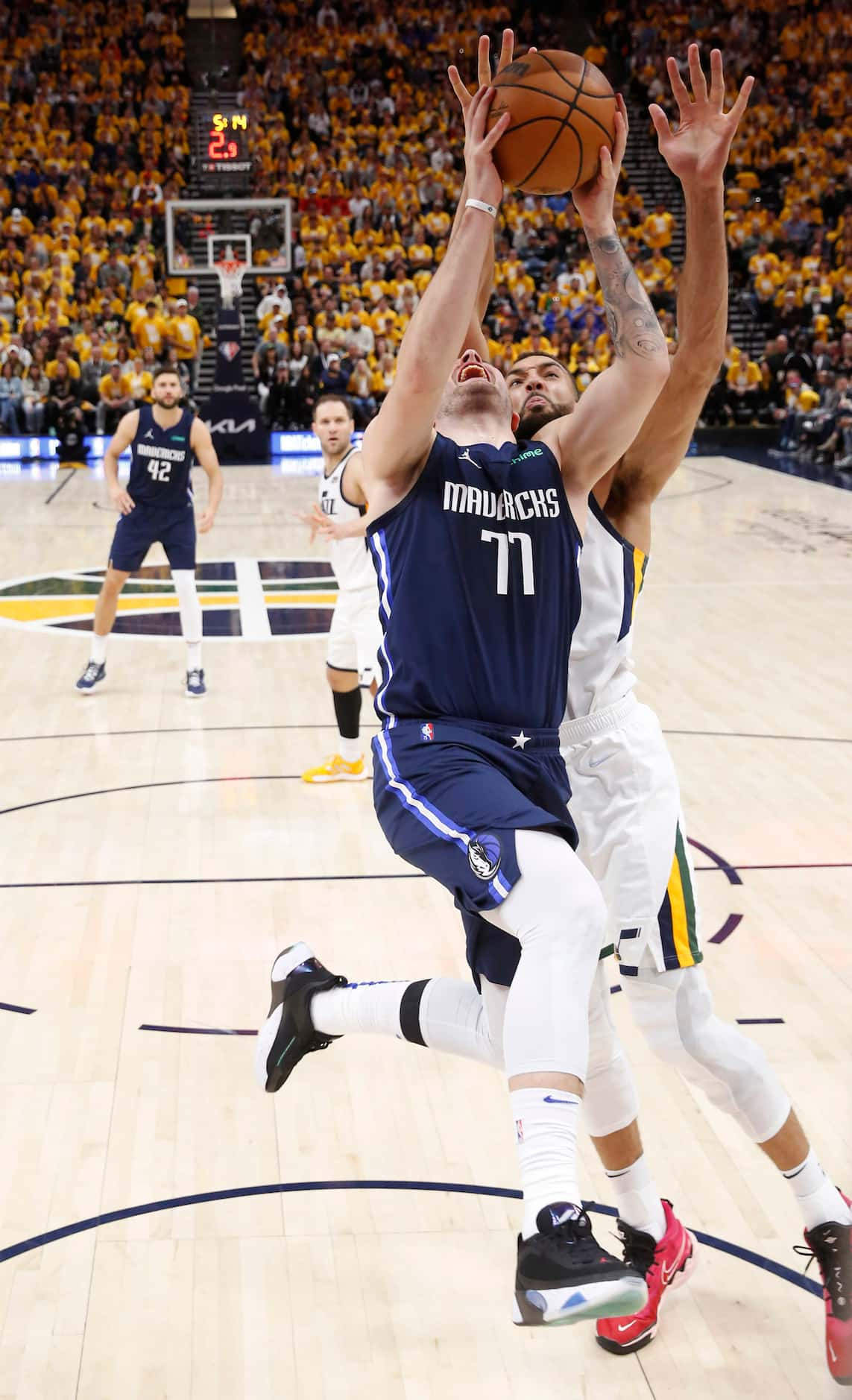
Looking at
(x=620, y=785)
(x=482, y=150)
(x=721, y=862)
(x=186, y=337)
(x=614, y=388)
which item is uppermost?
(x=482, y=150)

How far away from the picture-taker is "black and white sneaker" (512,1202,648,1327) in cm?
238

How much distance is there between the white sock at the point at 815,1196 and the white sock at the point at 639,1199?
30cm

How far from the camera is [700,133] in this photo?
10.6ft

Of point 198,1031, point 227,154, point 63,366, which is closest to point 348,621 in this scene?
point 198,1031

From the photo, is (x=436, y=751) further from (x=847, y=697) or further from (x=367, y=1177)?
(x=847, y=697)

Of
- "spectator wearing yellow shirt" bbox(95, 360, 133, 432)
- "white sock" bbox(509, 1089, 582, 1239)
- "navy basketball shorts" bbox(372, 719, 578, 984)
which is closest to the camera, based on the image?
"white sock" bbox(509, 1089, 582, 1239)

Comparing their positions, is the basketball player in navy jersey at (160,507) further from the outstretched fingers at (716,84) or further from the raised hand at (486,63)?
the outstretched fingers at (716,84)

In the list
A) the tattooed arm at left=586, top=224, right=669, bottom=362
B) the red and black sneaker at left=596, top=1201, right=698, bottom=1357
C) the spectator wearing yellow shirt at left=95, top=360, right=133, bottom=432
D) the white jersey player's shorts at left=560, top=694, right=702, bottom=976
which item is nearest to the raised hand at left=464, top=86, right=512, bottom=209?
the tattooed arm at left=586, top=224, right=669, bottom=362

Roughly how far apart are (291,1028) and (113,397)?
755 inches

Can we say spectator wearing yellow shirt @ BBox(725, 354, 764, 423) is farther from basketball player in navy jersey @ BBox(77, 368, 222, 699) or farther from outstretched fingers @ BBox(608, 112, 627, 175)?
outstretched fingers @ BBox(608, 112, 627, 175)

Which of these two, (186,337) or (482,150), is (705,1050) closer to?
(482,150)

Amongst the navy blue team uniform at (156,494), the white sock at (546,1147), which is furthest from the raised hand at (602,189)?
the navy blue team uniform at (156,494)

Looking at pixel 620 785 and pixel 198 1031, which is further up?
pixel 620 785

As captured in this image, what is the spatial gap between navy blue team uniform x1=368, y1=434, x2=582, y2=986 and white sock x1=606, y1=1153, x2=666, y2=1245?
25.6 inches
